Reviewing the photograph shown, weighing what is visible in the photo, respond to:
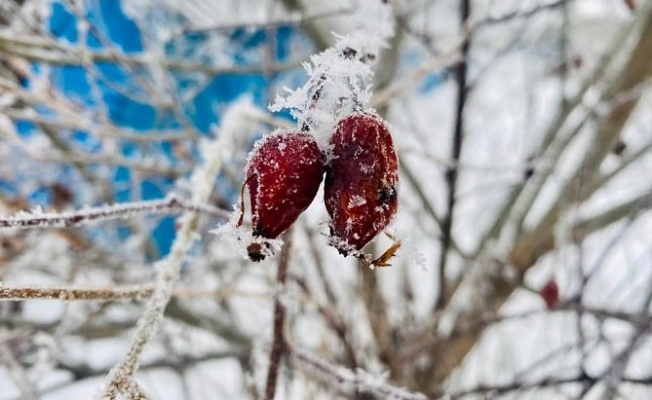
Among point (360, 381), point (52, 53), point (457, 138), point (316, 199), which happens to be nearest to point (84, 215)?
point (360, 381)

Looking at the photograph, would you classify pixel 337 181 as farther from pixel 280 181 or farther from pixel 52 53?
pixel 52 53

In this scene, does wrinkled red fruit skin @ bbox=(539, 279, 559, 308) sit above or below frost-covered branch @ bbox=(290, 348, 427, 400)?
above

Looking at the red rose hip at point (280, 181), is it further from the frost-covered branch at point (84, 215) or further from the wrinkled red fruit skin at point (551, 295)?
the wrinkled red fruit skin at point (551, 295)

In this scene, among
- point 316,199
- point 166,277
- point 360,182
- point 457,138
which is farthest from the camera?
point 457,138

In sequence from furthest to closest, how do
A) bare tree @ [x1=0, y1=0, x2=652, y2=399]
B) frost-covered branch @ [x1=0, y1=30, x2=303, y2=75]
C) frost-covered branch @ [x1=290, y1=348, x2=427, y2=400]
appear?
1. bare tree @ [x1=0, y1=0, x2=652, y2=399]
2. frost-covered branch @ [x1=0, y1=30, x2=303, y2=75]
3. frost-covered branch @ [x1=290, y1=348, x2=427, y2=400]

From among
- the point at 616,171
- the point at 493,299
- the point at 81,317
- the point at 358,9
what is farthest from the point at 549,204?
the point at 358,9

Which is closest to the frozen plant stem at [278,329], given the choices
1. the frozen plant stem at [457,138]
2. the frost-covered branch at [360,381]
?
the frost-covered branch at [360,381]

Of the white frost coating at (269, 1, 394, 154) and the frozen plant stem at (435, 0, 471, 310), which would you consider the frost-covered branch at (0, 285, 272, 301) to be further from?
the frozen plant stem at (435, 0, 471, 310)

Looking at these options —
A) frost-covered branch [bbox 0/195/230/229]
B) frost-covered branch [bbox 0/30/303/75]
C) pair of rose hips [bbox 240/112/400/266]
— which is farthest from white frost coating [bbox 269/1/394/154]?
frost-covered branch [bbox 0/30/303/75]
